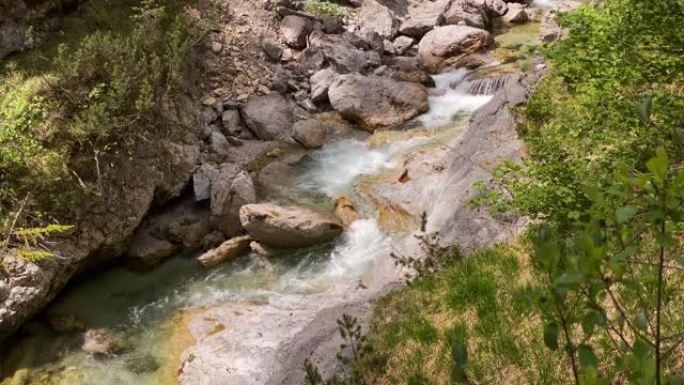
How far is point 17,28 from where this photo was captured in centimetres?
1180

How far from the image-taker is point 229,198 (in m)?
11.3

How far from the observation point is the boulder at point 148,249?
10680 millimetres

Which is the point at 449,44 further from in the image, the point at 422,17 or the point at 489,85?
the point at 489,85

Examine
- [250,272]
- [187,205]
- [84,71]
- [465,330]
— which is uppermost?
[84,71]

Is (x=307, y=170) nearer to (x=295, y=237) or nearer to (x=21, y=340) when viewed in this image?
(x=295, y=237)

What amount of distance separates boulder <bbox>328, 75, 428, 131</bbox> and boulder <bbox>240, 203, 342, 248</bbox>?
191 inches

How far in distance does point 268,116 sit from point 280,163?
179cm

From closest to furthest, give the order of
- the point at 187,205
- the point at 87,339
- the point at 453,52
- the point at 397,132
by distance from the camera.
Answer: the point at 87,339 → the point at 187,205 → the point at 397,132 → the point at 453,52

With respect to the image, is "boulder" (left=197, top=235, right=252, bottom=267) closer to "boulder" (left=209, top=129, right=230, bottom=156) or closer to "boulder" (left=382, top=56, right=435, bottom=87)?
"boulder" (left=209, top=129, right=230, bottom=156)

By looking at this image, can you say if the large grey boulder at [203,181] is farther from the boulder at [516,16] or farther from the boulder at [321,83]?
the boulder at [516,16]

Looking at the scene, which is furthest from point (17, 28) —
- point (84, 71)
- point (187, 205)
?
point (187, 205)

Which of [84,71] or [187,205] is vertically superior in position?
[84,71]

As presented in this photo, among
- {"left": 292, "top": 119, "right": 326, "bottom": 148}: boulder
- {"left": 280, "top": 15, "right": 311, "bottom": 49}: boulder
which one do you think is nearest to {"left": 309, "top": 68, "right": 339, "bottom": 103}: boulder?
{"left": 292, "top": 119, "right": 326, "bottom": 148}: boulder

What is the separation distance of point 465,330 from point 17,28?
11875mm
